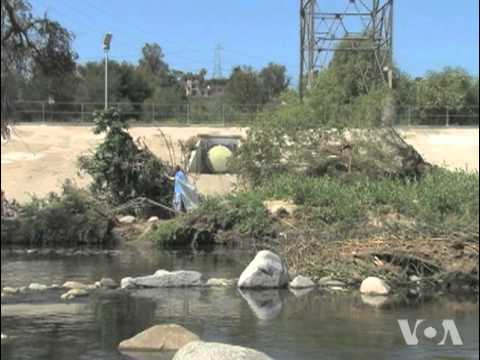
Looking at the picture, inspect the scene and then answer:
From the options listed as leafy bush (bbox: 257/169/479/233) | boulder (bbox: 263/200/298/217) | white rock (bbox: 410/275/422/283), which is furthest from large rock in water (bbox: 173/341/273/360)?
boulder (bbox: 263/200/298/217)

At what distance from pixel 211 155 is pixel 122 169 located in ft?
26.2

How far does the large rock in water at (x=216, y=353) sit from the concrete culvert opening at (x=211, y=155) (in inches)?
847

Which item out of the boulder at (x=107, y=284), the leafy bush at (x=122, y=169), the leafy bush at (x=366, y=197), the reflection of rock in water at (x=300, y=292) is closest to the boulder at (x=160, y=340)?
the leafy bush at (x=366, y=197)

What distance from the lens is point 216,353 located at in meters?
7.67

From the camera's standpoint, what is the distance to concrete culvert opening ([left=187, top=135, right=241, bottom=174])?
30.3 meters

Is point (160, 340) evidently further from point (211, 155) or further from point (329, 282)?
point (211, 155)

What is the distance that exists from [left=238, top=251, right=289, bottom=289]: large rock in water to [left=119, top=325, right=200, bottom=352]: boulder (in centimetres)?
442

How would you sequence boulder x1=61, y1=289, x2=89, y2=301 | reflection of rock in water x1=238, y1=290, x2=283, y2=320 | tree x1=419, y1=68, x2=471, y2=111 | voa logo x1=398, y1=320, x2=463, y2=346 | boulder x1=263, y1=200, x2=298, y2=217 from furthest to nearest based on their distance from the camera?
1. tree x1=419, y1=68, x2=471, y2=111
2. boulder x1=263, y1=200, x2=298, y2=217
3. boulder x1=61, y1=289, x2=89, y2=301
4. reflection of rock in water x1=238, y1=290, x2=283, y2=320
5. voa logo x1=398, y1=320, x2=463, y2=346

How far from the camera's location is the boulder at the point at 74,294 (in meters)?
12.9

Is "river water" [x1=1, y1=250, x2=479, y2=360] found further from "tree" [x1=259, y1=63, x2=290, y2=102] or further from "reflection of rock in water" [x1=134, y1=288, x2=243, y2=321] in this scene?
"tree" [x1=259, y1=63, x2=290, y2=102]

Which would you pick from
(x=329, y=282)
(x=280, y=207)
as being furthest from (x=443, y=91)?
(x=329, y=282)

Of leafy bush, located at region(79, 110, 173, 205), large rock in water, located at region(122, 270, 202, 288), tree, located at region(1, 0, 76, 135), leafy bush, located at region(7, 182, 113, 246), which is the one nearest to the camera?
tree, located at region(1, 0, 76, 135)

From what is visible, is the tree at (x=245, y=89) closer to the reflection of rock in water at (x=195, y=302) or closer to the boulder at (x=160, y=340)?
the reflection of rock in water at (x=195, y=302)

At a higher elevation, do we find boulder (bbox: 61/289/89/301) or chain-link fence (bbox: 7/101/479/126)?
chain-link fence (bbox: 7/101/479/126)
